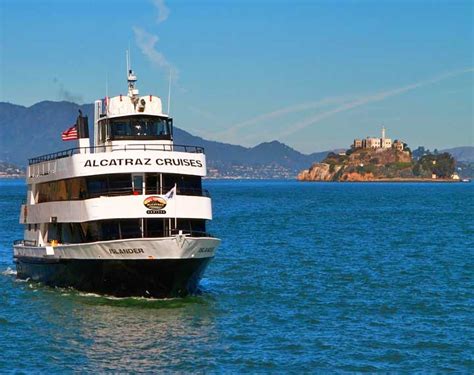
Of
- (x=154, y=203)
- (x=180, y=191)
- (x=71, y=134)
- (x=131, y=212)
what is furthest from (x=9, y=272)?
(x=154, y=203)

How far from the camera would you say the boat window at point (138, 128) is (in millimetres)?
33625

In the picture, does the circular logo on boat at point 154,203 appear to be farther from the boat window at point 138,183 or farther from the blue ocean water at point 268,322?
the blue ocean water at point 268,322

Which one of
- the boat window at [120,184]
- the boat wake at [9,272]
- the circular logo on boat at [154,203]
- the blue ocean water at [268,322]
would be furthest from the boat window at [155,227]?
the boat wake at [9,272]

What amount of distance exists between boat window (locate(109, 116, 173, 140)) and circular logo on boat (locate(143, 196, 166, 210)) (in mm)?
3514

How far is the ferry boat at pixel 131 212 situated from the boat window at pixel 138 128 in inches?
1.4

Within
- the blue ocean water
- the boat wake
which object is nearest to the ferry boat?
the blue ocean water

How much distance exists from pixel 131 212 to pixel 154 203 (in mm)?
790

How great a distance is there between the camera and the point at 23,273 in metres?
37.6

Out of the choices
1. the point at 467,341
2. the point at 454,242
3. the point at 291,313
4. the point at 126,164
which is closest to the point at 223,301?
the point at 291,313

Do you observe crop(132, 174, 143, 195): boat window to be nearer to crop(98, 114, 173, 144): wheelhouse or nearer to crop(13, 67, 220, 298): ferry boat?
crop(13, 67, 220, 298): ferry boat

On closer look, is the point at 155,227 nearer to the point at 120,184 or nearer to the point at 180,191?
the point at 180,191

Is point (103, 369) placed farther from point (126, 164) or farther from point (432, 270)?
point (432, 270)

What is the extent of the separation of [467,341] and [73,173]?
1410 centimetres

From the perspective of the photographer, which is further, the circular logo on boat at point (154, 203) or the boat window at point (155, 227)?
the boat window at point (155, 227)
